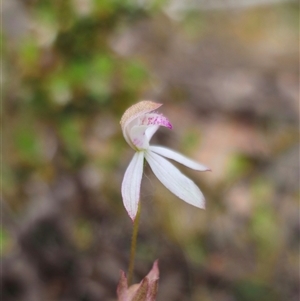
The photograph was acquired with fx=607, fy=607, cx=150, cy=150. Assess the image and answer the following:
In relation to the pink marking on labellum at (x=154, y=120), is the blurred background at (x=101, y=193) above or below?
below

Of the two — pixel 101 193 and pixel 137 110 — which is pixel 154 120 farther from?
pixel 101 193

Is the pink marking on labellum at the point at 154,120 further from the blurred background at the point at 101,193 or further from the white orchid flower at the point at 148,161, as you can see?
the blurred background at the point at 101,193

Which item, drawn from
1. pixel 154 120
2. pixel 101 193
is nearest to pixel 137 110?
pixel 154 120

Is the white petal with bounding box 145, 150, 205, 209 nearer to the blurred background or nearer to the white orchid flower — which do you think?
the white orchid flower

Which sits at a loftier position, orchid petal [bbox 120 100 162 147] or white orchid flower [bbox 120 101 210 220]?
orchid petal [bbox 120 100 162 147]

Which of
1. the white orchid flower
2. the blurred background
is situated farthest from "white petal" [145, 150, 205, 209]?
the blurred background

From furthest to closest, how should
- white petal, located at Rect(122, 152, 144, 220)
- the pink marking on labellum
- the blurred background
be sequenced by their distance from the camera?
the blurred background → the pink marking on labellum → white petal, located at Rect(122, 152, 144, 220)

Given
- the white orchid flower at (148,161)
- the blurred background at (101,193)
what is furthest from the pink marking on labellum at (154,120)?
the blurred background at (101,193)

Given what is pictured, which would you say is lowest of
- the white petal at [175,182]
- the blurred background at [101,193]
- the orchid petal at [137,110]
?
the blurred background at [101,193]

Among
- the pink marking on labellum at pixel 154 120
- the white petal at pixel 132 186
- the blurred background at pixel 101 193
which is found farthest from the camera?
the blurred background at pixel 101 193

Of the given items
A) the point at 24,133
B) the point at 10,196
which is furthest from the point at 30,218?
the point at 24,133
